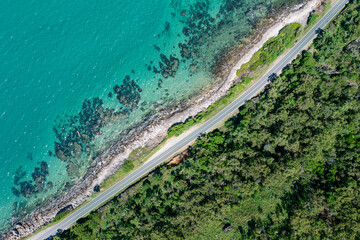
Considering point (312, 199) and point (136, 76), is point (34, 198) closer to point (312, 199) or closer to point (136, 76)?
point (136, 76)

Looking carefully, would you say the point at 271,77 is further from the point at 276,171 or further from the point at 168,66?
the point at 168,66

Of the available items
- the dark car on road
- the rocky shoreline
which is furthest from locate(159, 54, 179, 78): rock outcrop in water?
the dark car on road

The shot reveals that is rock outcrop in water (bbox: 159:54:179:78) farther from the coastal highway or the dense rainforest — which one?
the dense rainforest

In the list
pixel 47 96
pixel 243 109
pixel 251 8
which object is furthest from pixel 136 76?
pixel 251 8

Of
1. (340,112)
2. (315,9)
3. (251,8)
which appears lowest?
(340,112)

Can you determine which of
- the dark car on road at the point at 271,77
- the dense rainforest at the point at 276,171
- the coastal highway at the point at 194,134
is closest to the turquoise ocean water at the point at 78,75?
the coastal highway at the point at 194,134

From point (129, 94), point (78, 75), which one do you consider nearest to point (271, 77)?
point (129, 94)
